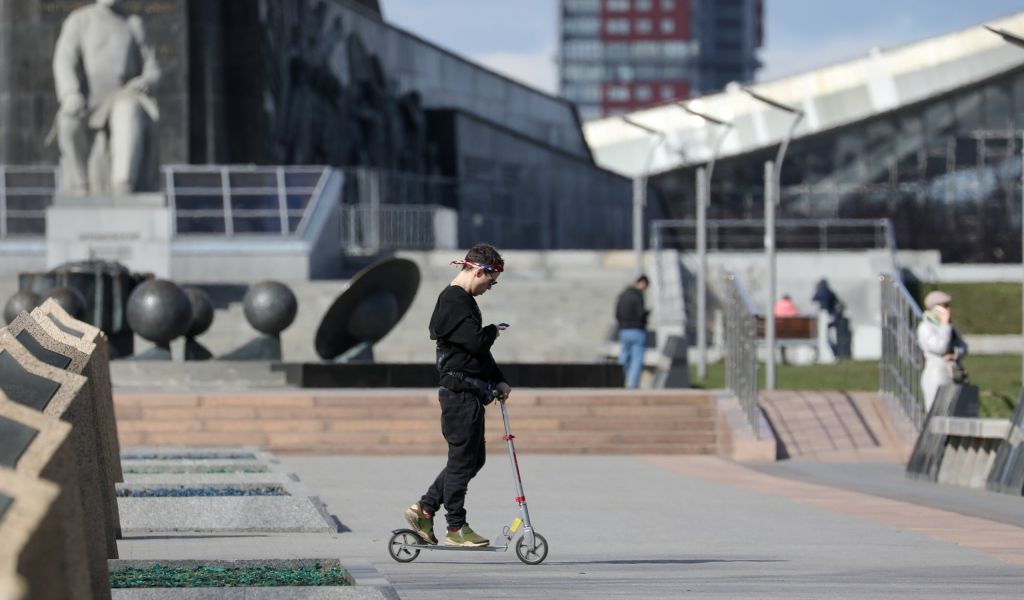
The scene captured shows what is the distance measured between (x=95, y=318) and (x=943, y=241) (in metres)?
38.9

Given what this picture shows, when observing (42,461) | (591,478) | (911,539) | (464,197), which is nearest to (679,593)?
(911,539)

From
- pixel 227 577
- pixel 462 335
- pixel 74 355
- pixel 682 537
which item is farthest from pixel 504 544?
pixel 74 355

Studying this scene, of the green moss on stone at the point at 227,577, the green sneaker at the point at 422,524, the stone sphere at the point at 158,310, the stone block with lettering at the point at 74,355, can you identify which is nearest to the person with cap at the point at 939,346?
the stone sphere at the point at 158,310

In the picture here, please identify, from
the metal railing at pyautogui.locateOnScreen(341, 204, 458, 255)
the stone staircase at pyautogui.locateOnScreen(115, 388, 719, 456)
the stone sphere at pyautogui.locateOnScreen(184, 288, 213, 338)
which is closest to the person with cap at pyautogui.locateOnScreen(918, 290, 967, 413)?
the stone staircase at pyautogui.locateOnScreen(115, 388, 719, 456)

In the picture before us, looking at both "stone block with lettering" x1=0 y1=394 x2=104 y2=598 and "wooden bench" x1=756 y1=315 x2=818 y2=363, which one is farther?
"wooden bench" x1=756 y1=315 x2=818 y2=363

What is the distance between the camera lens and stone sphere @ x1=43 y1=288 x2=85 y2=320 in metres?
21.2

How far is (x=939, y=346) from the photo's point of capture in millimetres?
17422

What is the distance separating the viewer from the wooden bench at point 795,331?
32844mm

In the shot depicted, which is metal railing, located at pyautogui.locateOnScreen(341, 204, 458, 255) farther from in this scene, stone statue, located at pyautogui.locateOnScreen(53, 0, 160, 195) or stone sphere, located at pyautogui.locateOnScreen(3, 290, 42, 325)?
stone sphere, located at pyautogui.locateOnScreen(3, 290, 42, 325)

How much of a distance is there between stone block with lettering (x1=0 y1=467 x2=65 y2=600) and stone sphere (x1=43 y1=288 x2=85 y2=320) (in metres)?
17.6

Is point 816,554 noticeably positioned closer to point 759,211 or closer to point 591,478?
point 591,478

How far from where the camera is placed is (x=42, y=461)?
432cm

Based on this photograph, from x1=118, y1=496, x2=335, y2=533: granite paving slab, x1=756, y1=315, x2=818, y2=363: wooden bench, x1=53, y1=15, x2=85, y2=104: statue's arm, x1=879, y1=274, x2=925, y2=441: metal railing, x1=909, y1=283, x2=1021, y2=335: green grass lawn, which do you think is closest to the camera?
x1=118, y1=496, x2=335, y2=533: granite paving slab

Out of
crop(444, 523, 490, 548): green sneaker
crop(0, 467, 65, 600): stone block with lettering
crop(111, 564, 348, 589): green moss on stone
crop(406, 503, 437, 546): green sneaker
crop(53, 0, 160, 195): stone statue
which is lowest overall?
crop(444, 523, 490, 548): green sneaker
